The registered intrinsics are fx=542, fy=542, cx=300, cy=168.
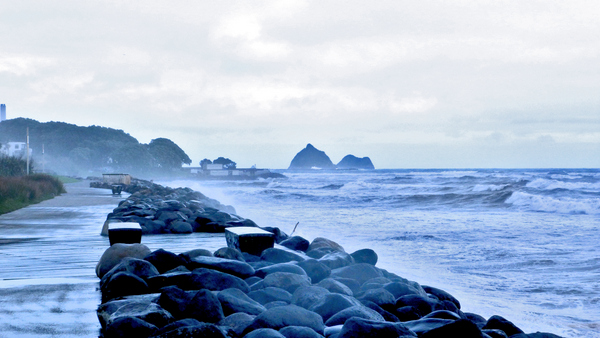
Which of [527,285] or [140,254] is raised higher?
[140,254]

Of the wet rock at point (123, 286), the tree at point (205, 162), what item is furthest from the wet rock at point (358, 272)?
the tree at point (205, 162)

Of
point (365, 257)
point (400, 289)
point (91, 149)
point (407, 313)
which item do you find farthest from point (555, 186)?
point (91, 149)

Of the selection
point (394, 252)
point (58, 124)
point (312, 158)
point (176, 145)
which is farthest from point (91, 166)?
point (394, 252)

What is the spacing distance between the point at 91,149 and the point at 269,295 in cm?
12498

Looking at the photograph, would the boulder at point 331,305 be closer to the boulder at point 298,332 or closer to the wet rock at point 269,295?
the wet rock at point 269,295

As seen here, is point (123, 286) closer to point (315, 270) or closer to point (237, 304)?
point (237, 304)

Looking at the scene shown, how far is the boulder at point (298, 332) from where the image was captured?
331 cm

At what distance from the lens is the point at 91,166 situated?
4530 inches

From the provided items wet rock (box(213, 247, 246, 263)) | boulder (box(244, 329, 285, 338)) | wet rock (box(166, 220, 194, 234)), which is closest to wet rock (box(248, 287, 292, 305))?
boulder (box(244, 329, 285, 338))

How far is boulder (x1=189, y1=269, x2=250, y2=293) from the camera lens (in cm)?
456

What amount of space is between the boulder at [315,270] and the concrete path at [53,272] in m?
1.91

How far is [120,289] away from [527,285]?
18.9 feet

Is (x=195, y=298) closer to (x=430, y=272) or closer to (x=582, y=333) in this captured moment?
(x=582, y=333)

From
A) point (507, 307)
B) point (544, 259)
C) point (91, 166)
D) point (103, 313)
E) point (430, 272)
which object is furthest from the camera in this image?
point (91, 166)
